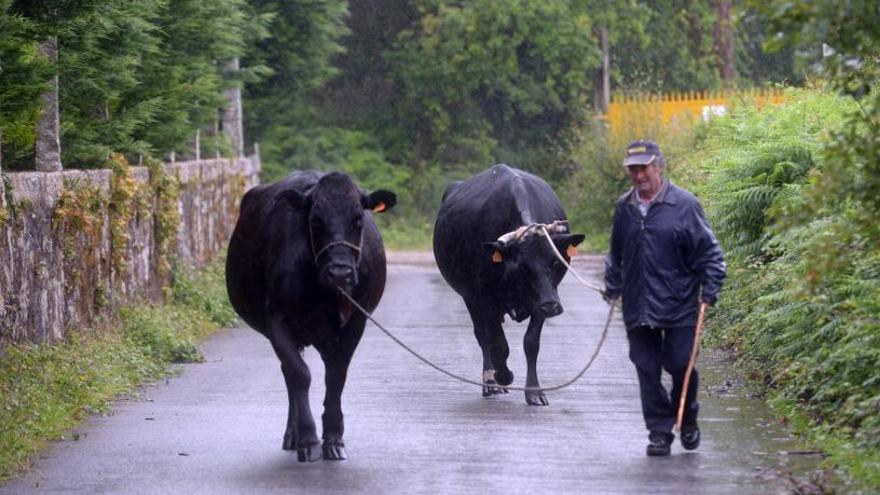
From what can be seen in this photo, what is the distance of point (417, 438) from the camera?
443 inches

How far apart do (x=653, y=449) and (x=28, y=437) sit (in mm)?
4139

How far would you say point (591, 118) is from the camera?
43375mm

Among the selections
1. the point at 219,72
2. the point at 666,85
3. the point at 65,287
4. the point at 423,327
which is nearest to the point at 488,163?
the point at 666,85

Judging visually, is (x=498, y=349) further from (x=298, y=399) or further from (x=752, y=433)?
(x=298, y=399)

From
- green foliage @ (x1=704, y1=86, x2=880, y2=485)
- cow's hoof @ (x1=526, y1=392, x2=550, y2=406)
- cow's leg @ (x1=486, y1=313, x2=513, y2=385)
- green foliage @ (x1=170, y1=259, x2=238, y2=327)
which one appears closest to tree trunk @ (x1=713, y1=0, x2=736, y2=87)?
green foliage @ (x1=170, y1=259, x2=238, y2=327)

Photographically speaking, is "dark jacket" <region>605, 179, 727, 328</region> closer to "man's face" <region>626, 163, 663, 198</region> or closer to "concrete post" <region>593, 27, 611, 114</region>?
"man's face" <region>626, 163, 663, 198</region>

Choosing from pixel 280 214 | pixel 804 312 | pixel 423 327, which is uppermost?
pixel 280 214

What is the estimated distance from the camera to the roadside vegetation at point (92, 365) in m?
11.3

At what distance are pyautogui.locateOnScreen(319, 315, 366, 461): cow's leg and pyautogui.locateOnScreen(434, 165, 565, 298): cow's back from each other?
9.40 feet

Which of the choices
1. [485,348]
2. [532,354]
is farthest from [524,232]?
[485,348]

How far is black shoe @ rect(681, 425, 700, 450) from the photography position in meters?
10.4

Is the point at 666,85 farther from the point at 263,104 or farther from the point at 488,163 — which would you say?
the point at 263,104

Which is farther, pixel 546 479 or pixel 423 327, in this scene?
pixel 423 327

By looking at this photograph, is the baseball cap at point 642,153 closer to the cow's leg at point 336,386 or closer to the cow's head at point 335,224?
the cow's head at point 335,224
